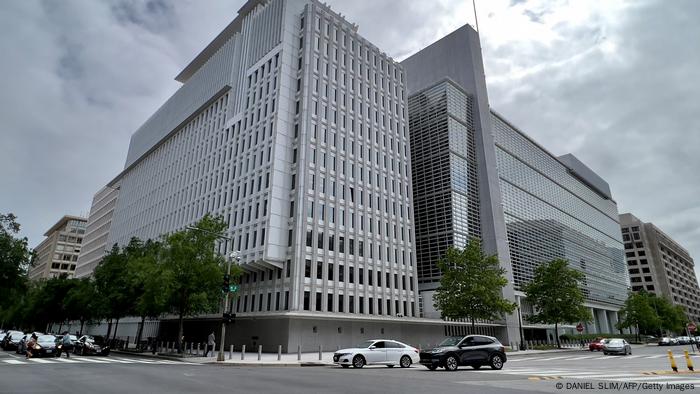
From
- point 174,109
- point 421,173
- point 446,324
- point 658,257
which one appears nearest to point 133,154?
point 174,109

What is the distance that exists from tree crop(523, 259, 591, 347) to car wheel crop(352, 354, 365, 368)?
3871 cm

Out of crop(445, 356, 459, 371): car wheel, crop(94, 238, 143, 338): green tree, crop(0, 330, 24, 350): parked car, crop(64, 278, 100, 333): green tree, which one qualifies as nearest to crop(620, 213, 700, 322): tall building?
crop(445, 356, 459, 371): car wheel

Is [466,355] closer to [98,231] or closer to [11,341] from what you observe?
[11,341]

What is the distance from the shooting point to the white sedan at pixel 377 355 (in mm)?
22484

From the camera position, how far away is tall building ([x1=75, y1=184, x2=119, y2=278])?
10101 cm

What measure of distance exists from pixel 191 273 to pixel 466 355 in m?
24.3

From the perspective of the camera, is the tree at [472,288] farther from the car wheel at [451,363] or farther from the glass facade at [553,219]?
the car wheel at [451,363]

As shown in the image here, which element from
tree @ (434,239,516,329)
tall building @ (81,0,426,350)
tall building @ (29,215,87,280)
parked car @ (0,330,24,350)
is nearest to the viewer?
parked car @ (0,330,24,350)

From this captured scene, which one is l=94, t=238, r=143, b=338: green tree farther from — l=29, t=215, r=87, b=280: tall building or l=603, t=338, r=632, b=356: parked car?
l=29, t=215, r=87, b=280: tall building

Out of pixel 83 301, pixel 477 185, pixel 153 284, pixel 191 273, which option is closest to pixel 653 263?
pixel 477 185

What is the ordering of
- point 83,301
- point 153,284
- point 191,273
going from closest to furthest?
point 153,284 < point 191,273 < point 83,301

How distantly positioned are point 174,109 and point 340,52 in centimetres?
4008

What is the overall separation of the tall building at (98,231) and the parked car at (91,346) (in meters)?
68.8

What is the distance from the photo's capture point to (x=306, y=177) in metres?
46.0
